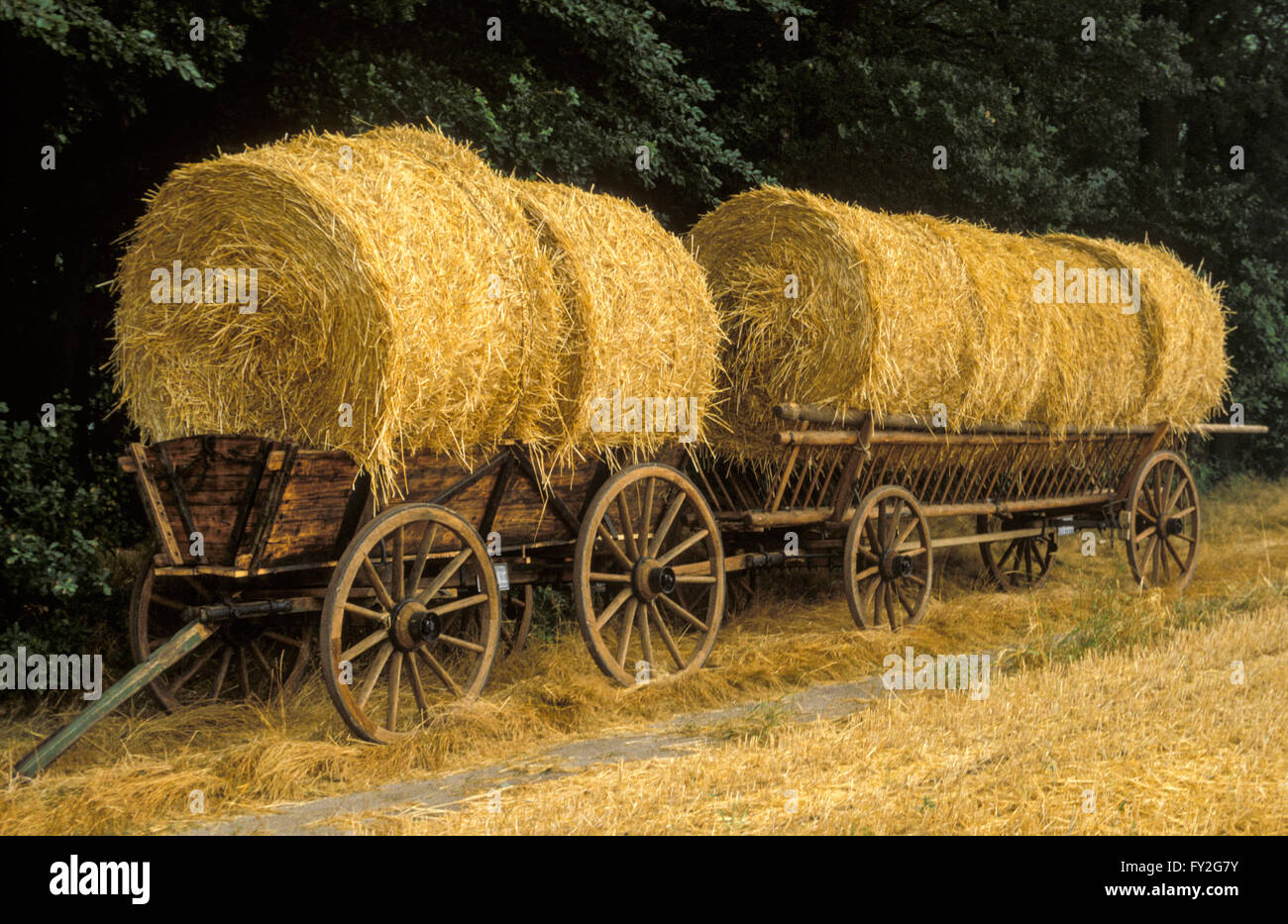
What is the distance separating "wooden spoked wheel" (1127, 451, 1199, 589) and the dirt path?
5214mm

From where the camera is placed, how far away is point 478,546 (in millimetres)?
6844

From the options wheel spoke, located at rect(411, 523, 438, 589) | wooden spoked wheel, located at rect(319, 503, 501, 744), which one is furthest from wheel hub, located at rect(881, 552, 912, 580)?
wheel spoke, located at rect(411, 523, 438, 589)

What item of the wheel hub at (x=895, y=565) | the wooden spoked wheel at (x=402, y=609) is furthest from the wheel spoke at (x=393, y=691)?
the wheel hub at (x=895, y=565)

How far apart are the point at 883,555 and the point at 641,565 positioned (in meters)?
2.37

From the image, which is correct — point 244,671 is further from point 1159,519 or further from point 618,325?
point 1159,519

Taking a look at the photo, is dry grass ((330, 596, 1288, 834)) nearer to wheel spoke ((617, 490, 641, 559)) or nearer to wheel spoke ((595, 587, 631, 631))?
wheel spoke ((595, 587, 631, 631))

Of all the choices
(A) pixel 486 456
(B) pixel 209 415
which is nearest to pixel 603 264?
(A) pixel 486 456

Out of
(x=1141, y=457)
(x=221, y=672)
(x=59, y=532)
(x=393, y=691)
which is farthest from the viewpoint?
(x=1141, y=457)

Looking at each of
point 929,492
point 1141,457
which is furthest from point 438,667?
point 1141,457

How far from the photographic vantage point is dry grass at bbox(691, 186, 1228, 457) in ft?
28.6

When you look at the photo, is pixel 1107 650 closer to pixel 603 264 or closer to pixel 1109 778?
pixel 1109 778

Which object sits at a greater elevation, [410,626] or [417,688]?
[410,626]

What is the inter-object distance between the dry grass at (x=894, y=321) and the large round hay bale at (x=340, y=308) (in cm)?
260

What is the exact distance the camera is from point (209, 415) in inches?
253
